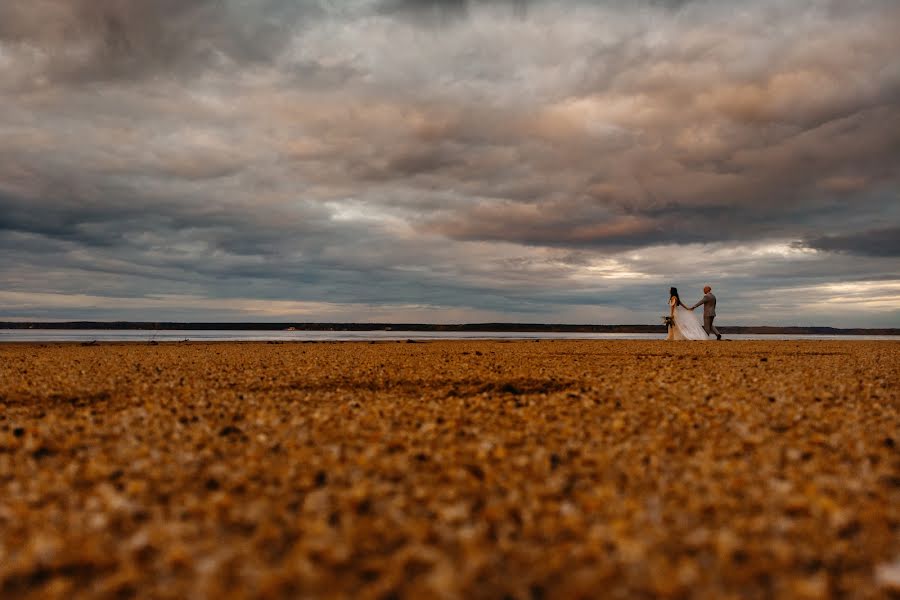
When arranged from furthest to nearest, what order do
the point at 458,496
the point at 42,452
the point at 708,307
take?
1. the point at 708,307
2. the point at 42,452
3. the point at 458,496

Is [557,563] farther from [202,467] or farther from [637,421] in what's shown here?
[637,421]

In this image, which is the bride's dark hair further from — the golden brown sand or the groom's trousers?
the golden brown sand

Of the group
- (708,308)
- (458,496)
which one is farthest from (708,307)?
(458,496)

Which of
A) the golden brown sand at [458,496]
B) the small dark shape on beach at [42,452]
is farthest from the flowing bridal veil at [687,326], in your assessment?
the small dark shape on beach at [42,452]

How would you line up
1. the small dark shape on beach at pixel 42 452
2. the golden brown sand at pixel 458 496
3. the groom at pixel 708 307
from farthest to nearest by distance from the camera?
the groom at pixel 708 307
the small dark shape on beach at pixel 42 452
the golden brown sand at pixel 458 496

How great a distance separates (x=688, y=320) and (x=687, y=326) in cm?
43

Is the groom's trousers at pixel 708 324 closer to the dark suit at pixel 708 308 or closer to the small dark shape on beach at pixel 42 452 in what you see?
the dark suit at pixel 708 308

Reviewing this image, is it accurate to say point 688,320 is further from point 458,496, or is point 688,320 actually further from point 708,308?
point 458,496

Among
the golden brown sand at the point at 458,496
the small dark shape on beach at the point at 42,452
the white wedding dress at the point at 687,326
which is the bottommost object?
the small dark shape on beach at the point at 42,452

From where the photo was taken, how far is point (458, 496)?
6.20 meters

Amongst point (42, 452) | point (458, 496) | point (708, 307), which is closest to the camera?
point (458, 496)

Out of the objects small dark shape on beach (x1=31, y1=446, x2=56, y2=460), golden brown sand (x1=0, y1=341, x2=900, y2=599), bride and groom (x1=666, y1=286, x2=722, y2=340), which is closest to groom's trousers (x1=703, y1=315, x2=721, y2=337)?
bride and groom (x1=666, y1=286, x2=722, y2=340)

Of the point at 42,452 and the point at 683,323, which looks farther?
the point at 683,323

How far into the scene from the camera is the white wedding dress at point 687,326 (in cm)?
4050
